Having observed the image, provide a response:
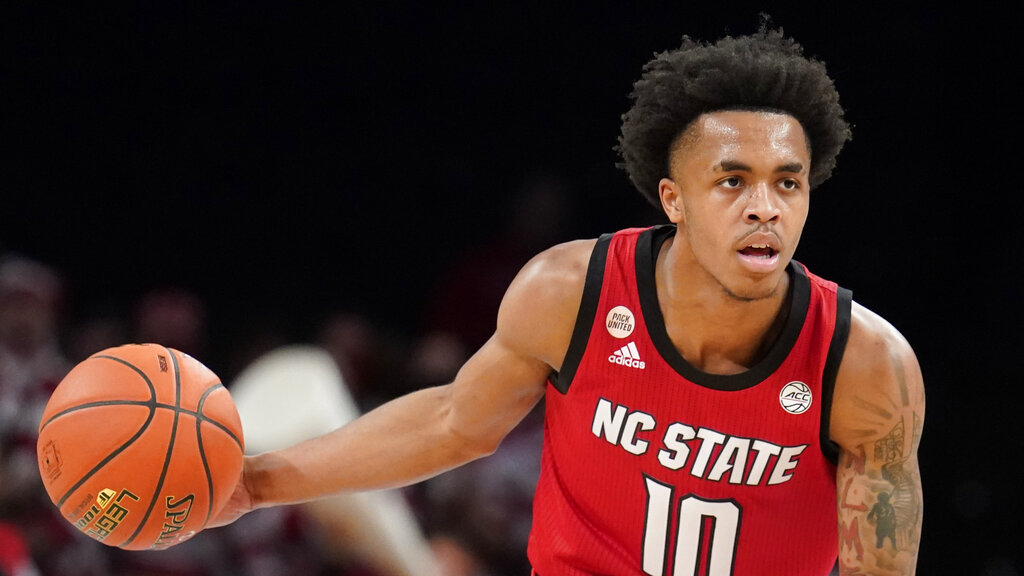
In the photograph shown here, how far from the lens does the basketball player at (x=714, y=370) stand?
2.38 metres

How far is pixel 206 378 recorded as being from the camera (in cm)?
276

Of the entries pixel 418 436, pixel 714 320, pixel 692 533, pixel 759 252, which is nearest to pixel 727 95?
pixel 759 252

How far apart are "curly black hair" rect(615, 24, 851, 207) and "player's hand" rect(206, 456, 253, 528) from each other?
128cm

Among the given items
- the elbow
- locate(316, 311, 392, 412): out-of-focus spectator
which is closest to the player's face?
the elbow

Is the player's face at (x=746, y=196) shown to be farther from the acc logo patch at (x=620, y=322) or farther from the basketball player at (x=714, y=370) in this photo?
the acc logo patch at (x=620, y=322)

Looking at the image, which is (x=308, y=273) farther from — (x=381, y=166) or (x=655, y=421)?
(x=655, y=421)

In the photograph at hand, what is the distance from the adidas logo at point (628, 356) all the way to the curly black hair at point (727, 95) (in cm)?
43

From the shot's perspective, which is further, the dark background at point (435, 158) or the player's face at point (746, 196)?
the dark background at point (435, 158)

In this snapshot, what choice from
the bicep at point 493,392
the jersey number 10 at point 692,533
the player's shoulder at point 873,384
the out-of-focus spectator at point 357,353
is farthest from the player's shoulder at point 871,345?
the out-of-focus spectator at point 357,353

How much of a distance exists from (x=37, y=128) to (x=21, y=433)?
1.76 meters

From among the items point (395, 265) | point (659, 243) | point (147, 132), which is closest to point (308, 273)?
point (395, 265)

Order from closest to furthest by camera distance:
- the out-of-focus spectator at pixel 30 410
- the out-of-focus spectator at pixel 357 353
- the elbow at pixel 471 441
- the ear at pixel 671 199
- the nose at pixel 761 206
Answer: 1. the nose at pixel 761 206
2. the ear at pixel 671 199
3. the elbow at pixel 471 441
4. the out-of-focus spectator at pixel 30 410
5. the out-of-focus spectator at pixel 357 353

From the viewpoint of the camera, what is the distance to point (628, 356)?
254 cm

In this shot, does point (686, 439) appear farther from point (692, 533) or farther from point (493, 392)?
point (493, 392)
